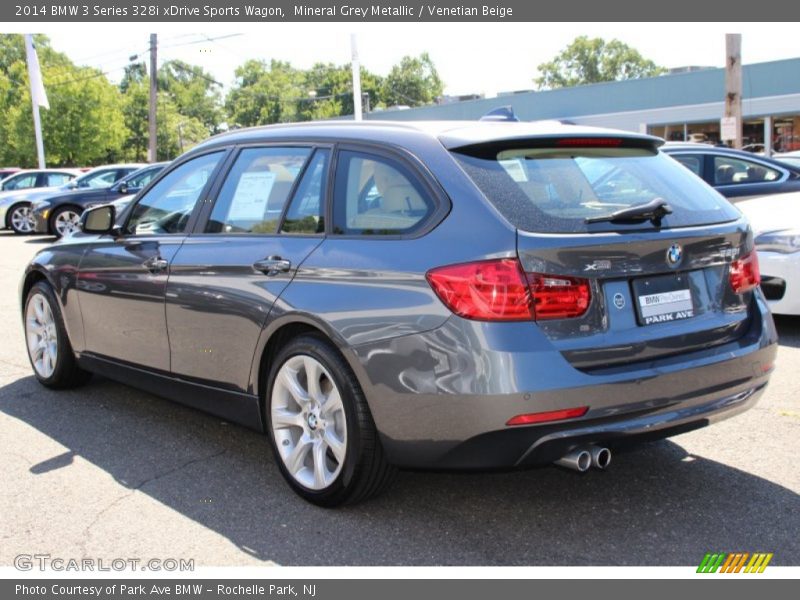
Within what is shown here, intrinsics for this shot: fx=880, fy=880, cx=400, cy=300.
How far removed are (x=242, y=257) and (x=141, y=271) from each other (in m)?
1.02

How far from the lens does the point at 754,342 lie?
3.96m

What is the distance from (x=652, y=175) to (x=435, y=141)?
1.08 m

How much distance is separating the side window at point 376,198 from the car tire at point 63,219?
53.0 ft

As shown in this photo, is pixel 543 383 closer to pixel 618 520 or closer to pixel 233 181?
pixel 618 520

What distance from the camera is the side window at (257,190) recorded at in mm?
4422

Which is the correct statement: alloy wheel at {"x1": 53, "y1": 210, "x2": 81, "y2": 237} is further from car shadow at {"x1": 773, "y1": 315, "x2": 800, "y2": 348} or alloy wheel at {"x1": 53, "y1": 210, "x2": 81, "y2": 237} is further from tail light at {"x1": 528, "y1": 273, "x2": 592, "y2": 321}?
tail light at {"x1": 528, "y1": 273, "x2": 592, "y2": 321}

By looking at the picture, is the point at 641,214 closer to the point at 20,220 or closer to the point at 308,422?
the point at 308,422

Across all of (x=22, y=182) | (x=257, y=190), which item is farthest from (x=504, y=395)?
(x=22, y=182)

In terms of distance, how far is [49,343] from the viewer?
6.28m

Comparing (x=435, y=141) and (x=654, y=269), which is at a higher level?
(x=435, y=141)

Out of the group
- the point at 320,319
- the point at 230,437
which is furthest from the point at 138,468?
the point at 320,319

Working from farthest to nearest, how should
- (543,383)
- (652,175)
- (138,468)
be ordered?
(138,468), (652,175), (543,383)

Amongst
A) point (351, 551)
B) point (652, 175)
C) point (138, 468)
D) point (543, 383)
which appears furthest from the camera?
point (138, 468)
